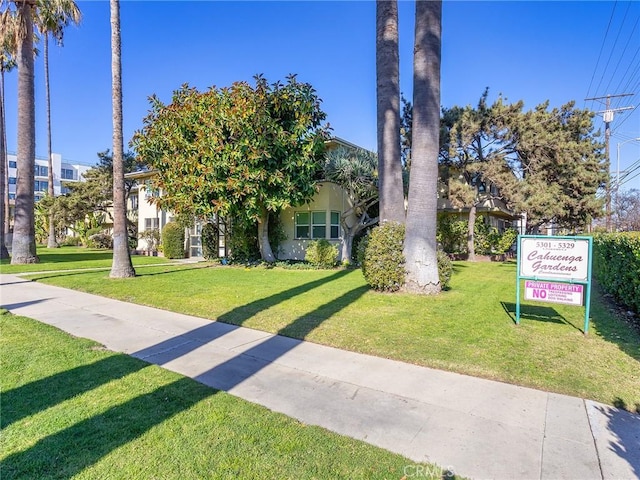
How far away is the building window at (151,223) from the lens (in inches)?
1042

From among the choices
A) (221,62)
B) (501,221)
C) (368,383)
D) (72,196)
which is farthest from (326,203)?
(72,196)

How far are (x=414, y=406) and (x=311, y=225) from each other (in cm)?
1549

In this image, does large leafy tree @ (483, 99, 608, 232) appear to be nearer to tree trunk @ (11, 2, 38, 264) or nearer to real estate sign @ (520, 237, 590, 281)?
real estate sign @ (520, 237, 590, 281)

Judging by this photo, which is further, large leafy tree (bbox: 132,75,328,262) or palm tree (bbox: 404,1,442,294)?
large leafy tree (bbox: 132,75,328,262)

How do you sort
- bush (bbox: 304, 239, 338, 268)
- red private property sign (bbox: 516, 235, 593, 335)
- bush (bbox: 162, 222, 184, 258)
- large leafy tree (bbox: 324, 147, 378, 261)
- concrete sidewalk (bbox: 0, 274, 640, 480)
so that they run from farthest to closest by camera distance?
bush (bbox: 162, 222, 184, 258) → bush (bbox: 304, 239, 338, 268) → large leafy tree (bbox: 324, 147, 378, 261) → red private property sign (bbox: 516, 235, 593, 335) → concrete sidewalk (bbox: 0, 274, 640, 480)

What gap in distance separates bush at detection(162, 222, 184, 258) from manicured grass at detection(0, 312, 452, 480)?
749 inches

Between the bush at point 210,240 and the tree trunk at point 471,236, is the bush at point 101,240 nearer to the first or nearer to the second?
the bush at point 210,240

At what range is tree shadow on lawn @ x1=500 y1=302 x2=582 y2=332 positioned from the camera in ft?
23.5

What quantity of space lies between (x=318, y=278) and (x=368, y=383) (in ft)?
28.8

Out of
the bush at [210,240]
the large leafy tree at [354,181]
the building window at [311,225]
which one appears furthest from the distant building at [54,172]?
the large leafy tree at [354,181]

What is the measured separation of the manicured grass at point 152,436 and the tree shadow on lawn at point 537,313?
5.49 m

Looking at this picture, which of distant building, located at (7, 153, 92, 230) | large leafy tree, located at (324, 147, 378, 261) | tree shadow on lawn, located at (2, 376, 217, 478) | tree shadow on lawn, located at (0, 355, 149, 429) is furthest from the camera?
distant building, located at (7, 153, 92, 230)

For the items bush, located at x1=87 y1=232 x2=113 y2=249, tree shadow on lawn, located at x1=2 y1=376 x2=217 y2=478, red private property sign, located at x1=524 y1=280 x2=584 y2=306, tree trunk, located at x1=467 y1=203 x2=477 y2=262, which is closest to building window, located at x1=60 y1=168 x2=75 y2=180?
bush, located at x1=87 y1=232 x2=113 y2=249

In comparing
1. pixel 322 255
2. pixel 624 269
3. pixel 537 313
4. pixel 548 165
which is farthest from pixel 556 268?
pixel 548 165
